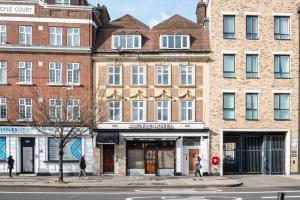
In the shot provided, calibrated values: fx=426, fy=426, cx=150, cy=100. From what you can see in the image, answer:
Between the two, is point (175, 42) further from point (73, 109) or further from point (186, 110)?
point (73, 109)

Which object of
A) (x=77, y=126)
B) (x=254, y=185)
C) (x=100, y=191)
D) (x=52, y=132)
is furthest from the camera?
(x=52, y=132)

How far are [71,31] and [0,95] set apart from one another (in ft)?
24.3

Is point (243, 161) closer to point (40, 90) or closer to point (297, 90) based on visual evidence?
point (297, 90)

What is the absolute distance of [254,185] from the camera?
2652cm

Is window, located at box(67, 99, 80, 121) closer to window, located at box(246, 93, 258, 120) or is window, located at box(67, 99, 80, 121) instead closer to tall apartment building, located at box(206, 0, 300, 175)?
tall apartment building, located at box(206, 0, 300, 175)

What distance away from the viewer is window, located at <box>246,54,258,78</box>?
111 feet

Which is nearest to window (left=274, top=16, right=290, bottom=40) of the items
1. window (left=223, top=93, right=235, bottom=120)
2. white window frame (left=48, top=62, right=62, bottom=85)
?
window (left=223, top=93, right=235, bottom=120)

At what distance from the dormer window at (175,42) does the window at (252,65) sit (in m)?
4.95

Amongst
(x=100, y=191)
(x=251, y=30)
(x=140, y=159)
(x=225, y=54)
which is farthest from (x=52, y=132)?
(x=251, y=30)

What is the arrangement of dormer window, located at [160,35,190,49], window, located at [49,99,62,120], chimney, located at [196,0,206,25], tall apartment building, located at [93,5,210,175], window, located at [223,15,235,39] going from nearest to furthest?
window, located at [49,99,62,120] → tall apartment building, located at [93,5,210,175] → window, located at [223,15,235,39] → dormer window, located at [160,35,190,49] → chimney, located at [196,0,206,25]

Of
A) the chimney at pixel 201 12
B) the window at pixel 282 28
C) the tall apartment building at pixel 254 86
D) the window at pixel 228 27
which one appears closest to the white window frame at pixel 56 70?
the tall apartment building at pixel 254 86

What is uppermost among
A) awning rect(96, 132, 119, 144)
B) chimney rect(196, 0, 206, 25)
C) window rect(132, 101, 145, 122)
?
chimney rect(196, 0, 206, 25)

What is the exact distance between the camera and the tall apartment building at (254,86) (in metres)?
33.4

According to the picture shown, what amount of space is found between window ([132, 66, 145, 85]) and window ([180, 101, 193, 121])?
3.75 metres
